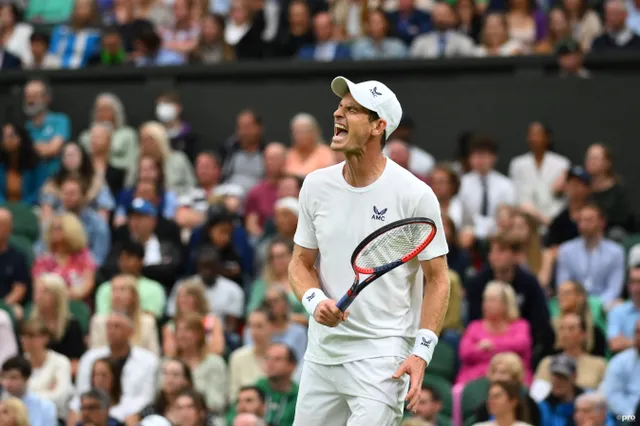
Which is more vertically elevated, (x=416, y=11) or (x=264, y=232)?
(x=416, y=11)

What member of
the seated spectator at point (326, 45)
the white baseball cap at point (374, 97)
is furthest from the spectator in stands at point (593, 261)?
the white baseball cap at point (374, 97)

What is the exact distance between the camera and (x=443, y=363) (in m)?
11.1

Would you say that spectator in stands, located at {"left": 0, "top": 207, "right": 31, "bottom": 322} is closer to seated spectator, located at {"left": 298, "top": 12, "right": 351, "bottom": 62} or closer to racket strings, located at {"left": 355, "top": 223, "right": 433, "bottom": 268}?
seated spectator, located at {"left": 298, "top": 12, "right": 351, "bottom": 62}

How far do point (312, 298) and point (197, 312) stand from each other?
546 cm

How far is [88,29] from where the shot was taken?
16.5m

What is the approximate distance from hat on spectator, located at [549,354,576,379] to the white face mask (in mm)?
5814

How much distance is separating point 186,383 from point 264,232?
2820mm

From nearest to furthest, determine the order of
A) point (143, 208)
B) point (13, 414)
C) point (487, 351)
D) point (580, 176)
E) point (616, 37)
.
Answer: point (13, 414), point (487, 351), point (580, 176), point (143, 208), point (616, 37)

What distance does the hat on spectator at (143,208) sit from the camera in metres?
13.2

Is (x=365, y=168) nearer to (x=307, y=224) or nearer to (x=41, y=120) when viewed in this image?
(x=307, y=224)

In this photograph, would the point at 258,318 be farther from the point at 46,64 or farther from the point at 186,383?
the point at 46,64

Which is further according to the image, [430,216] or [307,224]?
[307,224]

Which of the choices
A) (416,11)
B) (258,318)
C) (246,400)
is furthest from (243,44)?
(246,400)

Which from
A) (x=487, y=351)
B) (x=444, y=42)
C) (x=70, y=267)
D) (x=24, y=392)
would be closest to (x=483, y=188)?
(x=444, y=42)
